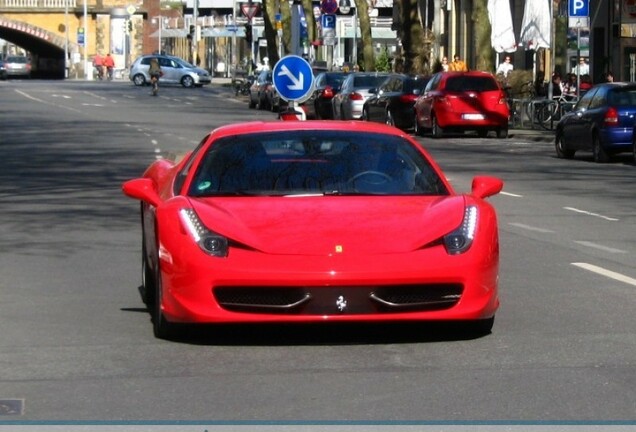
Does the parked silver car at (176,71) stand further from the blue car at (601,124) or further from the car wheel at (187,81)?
the blue car at (601,124)

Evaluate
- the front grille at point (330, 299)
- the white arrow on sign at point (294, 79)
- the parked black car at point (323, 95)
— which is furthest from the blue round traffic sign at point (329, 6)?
the front grille at point (330, 299)

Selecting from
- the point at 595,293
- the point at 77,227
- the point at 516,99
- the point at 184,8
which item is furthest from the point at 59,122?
the point at 184,8

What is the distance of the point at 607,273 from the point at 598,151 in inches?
692

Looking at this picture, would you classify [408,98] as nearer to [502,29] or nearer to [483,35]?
[483,35]

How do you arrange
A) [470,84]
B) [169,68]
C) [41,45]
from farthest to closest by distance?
[41,45] → [169,68] → [470,84]

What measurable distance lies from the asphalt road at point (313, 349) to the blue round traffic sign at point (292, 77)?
1005 centimetres

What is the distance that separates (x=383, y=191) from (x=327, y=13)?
50052 mm

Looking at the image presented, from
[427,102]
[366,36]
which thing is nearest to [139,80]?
[366,36]

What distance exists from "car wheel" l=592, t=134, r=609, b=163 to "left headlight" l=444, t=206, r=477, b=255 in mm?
20809

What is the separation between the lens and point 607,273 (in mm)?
12859

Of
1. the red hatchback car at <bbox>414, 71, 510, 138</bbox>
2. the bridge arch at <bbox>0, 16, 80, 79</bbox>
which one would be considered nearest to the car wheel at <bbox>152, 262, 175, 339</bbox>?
the red hatchback car at <bbox>414, 71, 510, 138</bbox>

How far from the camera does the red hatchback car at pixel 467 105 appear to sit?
3853cm

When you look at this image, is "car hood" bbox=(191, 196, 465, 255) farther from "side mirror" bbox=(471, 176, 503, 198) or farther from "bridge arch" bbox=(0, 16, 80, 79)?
"bridge arch" bbox=(0, 16, 80, 79)

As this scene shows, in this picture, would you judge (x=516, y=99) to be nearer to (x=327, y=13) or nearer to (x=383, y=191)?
(x=327, y=13)
